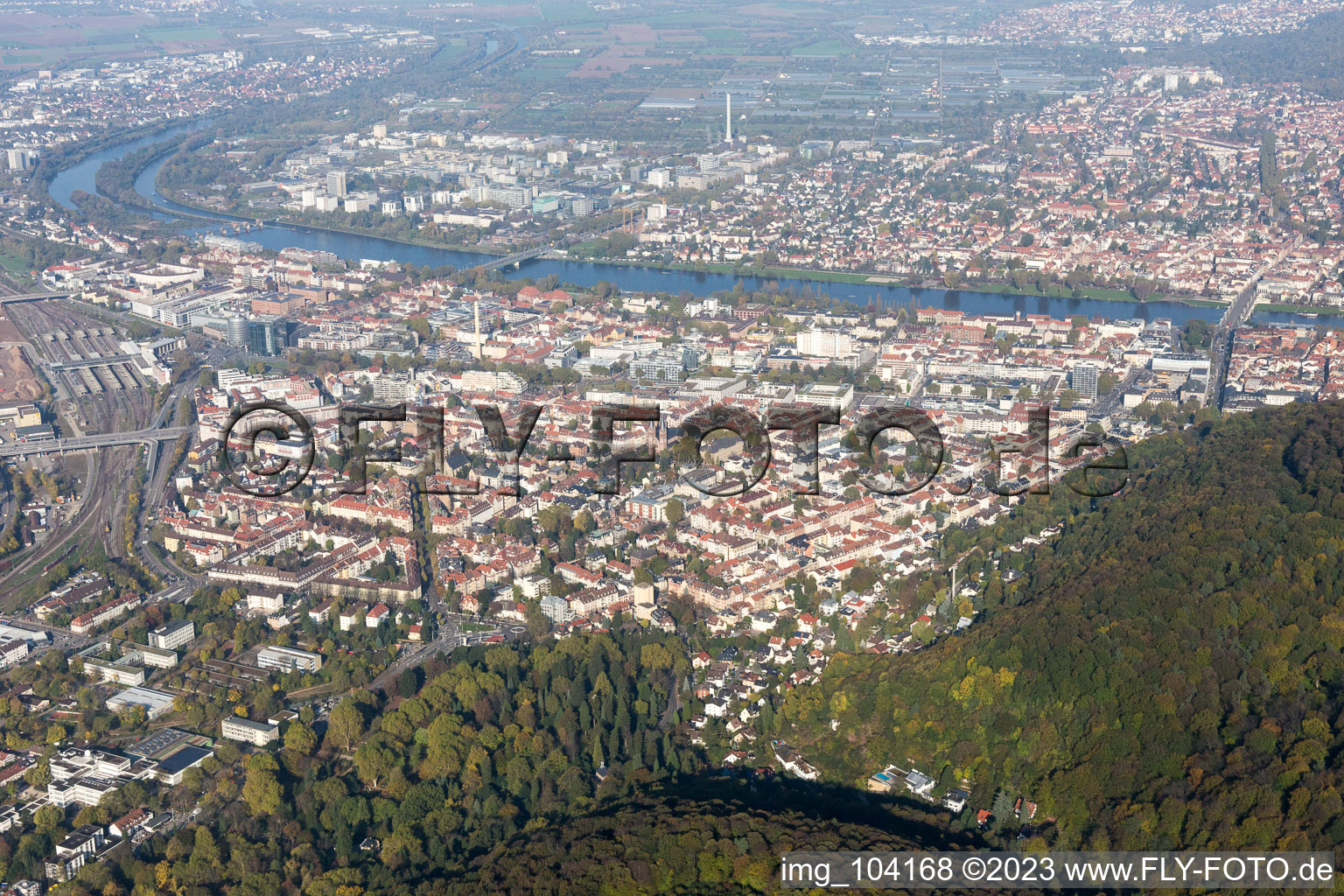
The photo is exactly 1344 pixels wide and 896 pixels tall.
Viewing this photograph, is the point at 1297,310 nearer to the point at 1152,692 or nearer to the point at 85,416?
the point at 1152,692

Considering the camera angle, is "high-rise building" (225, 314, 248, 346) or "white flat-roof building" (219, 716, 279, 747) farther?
"high-rise building" (225, 314, 248, 346)

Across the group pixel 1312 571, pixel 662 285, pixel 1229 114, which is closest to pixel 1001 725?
pixel 1312 571

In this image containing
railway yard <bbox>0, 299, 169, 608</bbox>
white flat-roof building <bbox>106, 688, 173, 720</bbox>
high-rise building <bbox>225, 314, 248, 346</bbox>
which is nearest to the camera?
white flat-roof building <bbox>106, 688, 173, 720</bbox>

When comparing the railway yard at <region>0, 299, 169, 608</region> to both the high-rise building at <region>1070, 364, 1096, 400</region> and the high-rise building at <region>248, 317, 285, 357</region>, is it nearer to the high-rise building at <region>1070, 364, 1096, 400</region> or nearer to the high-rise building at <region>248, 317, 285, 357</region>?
the high-rise building at <region>248, 317, 285, 357</region>

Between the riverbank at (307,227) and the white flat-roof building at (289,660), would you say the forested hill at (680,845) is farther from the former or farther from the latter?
the riverbank at (307,227)

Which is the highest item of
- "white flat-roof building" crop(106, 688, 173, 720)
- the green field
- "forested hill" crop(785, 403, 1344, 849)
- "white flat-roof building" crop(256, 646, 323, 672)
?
the green field

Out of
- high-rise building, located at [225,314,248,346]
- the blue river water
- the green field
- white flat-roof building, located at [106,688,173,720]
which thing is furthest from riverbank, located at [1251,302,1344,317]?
the green field

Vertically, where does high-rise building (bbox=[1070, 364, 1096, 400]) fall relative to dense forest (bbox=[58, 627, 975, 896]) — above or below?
above
